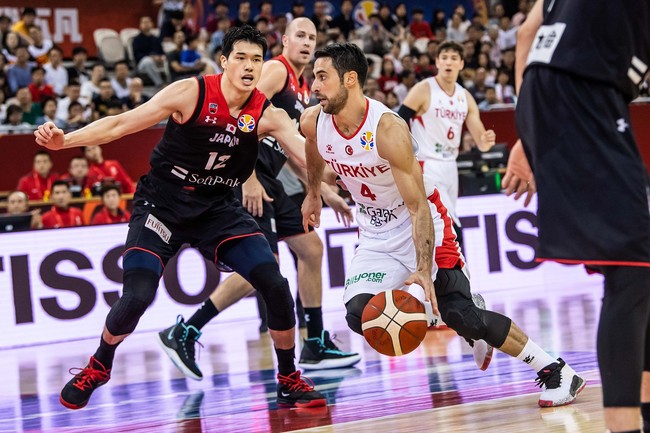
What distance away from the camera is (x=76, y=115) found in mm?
14188

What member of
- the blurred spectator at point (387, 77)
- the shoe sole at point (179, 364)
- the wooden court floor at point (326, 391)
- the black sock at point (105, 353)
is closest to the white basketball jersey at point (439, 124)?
the wooden court floor at point (326, 391)

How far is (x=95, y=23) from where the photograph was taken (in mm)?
20344

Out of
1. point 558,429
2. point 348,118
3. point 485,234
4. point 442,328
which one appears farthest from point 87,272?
point 558,429

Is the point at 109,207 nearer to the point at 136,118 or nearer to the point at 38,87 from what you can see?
the point at 38,87

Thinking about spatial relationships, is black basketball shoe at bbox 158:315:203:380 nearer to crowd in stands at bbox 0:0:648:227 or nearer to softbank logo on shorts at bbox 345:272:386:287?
softbank logo on shorts at bbox 345:272:386:287

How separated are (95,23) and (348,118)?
16.1 m

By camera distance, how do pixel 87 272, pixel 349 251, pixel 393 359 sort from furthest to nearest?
pixel 349 251
pixel 87 272
pixel 393 359

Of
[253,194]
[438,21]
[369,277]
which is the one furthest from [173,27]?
[369,277]

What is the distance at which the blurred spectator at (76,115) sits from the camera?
13969mm

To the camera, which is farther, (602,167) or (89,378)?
(89,378)

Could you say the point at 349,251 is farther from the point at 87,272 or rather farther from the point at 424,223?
the point at 424,223

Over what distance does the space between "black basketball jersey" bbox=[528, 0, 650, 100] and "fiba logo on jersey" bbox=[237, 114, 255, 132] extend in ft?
8.84

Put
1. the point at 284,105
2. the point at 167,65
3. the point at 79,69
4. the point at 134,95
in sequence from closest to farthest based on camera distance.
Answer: the point at 284,105, the point at 134,95, the point at 79,69, the point at 167,65

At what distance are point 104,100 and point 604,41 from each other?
40.5 feet
